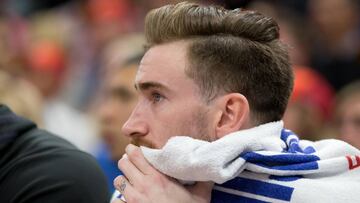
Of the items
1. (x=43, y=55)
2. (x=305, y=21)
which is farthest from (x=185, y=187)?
(x=43, y=55)

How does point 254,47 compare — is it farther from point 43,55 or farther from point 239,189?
point 43,55

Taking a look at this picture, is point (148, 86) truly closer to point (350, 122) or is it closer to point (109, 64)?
point (350, 122)

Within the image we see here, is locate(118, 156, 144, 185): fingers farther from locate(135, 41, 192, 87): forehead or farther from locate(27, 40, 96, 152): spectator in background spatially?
locate(27, 40, 96, 152): spectator in background

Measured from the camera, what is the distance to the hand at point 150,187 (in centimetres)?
212

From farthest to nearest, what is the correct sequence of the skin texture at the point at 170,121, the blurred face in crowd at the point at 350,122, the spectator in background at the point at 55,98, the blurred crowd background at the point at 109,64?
the spectator in background at the point at 55,98 < the blurred crowd background at the point at 109,64 < the blurred face in crowd at the point at 350,122 < the skin texture at the point at 170,121

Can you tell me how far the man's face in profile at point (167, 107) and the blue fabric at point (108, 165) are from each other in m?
1.99

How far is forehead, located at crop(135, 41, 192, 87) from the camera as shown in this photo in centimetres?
220

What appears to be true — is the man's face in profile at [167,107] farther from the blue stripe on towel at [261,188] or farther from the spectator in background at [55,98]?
the spectator in background at [55,98]

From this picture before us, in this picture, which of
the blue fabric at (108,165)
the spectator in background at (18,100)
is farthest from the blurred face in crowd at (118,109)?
the spectator in background at (18,100)

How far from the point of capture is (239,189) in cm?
213

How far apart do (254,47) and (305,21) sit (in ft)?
14.1

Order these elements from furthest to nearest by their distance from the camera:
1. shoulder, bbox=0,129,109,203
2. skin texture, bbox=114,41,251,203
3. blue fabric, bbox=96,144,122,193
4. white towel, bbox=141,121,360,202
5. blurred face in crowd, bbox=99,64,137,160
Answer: blue fabric, bbox=96,144,122,193 < blurred face in crowd, bbox=99,64,137,160 < shoulder, bbox=0,129,109,203 < skin texture, bbox=114,41,251,203 < white towel, bbox=141,121,360,202

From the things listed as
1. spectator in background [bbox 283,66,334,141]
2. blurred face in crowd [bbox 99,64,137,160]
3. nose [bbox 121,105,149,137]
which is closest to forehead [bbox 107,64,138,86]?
blurred face in crowd [bbox 99,64,137,160]

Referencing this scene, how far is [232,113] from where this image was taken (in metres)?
2.16
